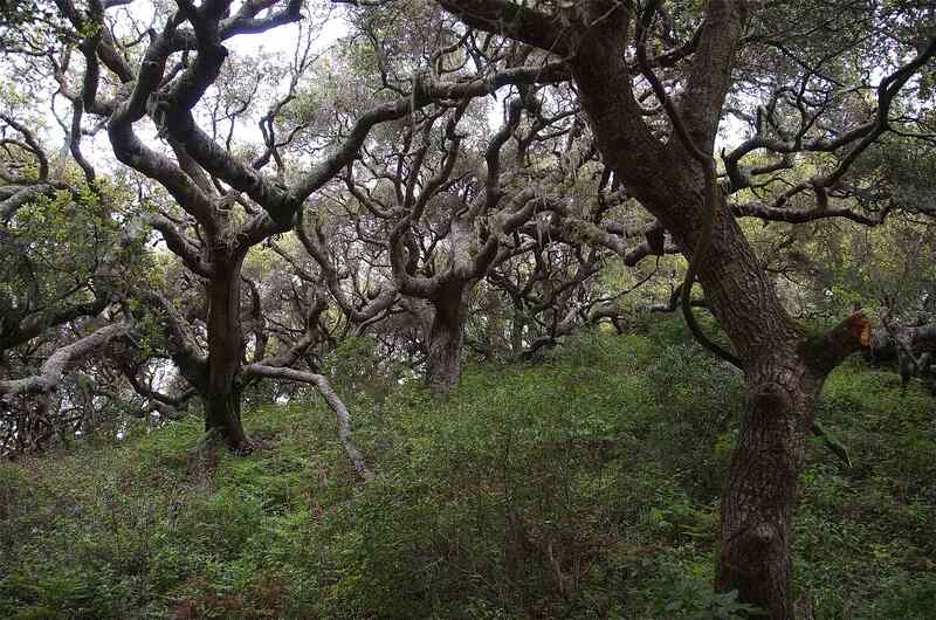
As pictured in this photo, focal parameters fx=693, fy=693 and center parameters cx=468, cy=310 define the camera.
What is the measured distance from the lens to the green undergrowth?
459cm

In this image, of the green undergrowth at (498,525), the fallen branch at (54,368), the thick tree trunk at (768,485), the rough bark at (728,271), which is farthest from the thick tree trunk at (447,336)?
the thick tree trunk at (768,485)

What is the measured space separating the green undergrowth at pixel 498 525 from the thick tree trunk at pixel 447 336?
14.0ft

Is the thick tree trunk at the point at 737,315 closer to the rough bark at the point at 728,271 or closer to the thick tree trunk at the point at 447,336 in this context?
the rough bark at the point at 728,271

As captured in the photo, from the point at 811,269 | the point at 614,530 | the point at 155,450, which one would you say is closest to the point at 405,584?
the point at 614,530

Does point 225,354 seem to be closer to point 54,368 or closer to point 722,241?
point 54,368

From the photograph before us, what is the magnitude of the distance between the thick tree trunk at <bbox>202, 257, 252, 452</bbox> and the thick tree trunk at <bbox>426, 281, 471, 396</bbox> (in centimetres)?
357

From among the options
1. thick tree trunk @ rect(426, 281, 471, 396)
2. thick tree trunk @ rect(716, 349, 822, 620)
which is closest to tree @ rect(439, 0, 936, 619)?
thick tree trunk @ rect(716, 349, 822, 620)

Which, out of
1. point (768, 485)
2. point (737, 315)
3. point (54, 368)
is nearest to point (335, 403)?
point (54, 368)

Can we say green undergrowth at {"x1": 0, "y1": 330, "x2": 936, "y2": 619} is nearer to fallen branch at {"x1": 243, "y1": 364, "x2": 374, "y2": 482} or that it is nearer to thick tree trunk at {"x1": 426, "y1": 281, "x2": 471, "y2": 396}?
fallen branch at {"x1": 243, "y1": 364, "x2": 374, "y2": 482}

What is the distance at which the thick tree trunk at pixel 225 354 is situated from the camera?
916cm

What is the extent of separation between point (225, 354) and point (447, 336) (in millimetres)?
4394

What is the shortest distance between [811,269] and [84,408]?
14.0 metres

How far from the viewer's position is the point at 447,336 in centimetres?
1286

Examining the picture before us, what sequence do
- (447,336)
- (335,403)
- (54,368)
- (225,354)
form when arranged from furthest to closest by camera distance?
1. (447,336)
2. (225,354)
3. (335,403)
4. (54,368)
